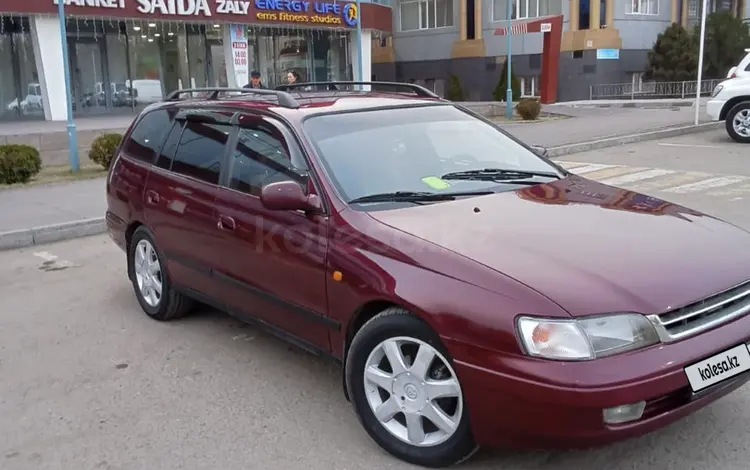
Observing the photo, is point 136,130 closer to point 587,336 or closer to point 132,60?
point 587,336

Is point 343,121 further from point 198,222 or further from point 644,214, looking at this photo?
point 644,214

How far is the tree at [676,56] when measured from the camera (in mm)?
34031

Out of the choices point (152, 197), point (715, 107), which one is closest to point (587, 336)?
point (152, 197)

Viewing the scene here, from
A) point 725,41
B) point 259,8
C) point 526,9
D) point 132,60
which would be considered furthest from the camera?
point 526,9

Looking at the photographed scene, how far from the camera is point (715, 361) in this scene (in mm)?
2980

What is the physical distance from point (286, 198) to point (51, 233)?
6.09m

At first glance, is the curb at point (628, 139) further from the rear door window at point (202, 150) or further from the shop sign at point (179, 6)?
the shop sign at point (179, 6)

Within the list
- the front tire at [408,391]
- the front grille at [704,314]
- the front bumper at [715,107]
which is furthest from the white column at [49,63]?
the front grille at [704,314]

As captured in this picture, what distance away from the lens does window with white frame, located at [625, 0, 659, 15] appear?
35.6 meters

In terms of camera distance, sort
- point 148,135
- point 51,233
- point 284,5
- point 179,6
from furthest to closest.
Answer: point 284,5
point 179,6
point 51,233
point 148,135

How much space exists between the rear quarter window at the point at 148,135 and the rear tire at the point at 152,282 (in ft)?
1.93

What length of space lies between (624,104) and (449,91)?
38.6ft

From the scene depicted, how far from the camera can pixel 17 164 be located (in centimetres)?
1209

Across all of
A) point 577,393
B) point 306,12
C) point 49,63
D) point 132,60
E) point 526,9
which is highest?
point 526,9
